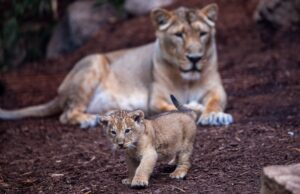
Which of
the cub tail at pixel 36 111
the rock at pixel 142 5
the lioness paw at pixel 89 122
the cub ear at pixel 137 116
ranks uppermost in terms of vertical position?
the rock at pixel 142 5

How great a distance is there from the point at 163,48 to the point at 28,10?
5.99 metres

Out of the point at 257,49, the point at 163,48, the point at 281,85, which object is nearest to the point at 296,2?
the point at 257,49

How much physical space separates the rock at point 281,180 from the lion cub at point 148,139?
103 cm

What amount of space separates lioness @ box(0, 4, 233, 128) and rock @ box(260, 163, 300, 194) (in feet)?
10.7

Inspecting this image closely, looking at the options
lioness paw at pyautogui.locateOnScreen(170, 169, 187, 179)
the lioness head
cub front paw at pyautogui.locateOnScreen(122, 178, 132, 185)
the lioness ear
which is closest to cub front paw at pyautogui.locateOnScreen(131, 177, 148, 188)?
cub front paw at pyautogui.locateOnScreen(122, 178, 132, 185)

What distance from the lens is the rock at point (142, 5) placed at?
12461mm

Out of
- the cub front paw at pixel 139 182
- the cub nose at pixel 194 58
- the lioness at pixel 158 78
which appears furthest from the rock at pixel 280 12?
the cub front paw at pixel 139 182

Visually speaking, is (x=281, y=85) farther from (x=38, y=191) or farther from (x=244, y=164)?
(x=38, y=191)

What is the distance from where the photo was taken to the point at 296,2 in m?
10.6

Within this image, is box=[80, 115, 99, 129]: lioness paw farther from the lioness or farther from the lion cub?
the lion cub

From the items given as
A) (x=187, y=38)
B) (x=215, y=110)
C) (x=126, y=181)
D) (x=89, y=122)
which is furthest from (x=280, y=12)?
(x=126, y=181)

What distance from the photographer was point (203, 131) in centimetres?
730

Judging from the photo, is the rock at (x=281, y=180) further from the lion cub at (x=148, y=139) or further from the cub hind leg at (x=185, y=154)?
the cub hind leg at (x=185, y=154)

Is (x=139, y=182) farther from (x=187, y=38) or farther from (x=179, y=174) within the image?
(x=187, y=38)
